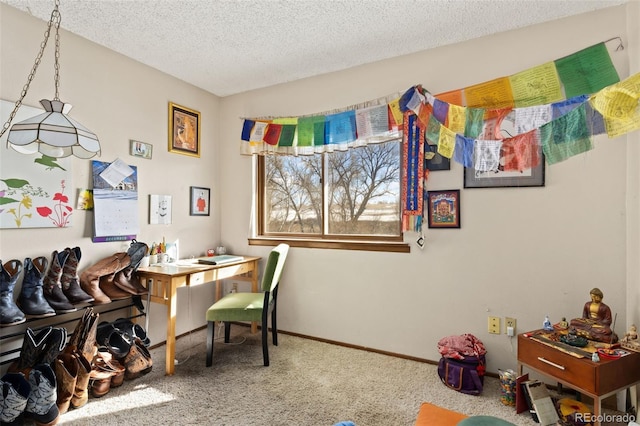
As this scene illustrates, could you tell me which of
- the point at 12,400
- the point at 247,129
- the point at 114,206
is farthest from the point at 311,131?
the point at 12,400

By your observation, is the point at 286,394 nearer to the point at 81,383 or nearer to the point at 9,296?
the point at 81,383

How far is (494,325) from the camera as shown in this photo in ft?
7.86

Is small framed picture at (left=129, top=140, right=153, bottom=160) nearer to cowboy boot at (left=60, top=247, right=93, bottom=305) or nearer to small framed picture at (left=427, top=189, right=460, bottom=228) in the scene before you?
cowboy boot at (left=60, top=247, right=93, bottom=305)

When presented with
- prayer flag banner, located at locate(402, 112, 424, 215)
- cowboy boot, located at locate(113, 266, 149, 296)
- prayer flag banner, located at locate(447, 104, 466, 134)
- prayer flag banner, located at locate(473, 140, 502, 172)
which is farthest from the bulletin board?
prayer flag banner, located at locate(473, 140, 502, 172)

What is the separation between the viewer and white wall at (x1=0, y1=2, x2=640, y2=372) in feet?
6.88

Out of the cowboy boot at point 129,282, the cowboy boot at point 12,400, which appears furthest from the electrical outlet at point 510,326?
the cowboy boot at point 12,400

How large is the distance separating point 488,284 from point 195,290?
8.35 feet

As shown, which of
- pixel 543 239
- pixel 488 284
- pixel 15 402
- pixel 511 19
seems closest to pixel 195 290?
pixel 15 402

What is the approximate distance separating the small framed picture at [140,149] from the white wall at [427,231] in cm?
5

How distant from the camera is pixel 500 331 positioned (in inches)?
93.8

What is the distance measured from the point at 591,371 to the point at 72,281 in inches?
117

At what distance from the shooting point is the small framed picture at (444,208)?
2.52 m

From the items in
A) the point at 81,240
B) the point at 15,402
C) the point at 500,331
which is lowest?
the point at 15,402

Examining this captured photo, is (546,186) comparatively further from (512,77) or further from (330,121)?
(330,121)
